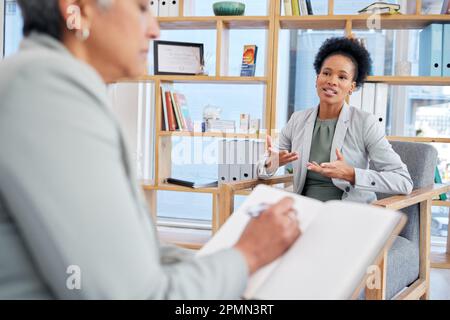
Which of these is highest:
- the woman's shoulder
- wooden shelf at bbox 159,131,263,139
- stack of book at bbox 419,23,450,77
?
stack of book at bbox 419,23,450,77

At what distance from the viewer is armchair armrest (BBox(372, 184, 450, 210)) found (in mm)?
1624

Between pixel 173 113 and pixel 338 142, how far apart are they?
1625mm

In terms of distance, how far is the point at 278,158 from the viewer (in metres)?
2.04

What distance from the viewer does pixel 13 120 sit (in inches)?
23.4

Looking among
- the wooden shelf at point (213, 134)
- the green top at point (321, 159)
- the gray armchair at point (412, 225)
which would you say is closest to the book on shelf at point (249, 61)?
the wooden shelf at point (213, 134)

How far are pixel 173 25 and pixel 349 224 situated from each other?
3116mm

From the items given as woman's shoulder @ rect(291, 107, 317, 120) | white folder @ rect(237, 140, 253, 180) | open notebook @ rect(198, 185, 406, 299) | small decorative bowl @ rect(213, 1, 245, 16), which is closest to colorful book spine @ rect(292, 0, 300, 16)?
small decorative bowl @ rect(213, 1, 245, 16)

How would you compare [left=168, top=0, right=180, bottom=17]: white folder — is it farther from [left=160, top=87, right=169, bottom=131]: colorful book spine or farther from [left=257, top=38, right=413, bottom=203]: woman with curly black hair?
[left=257, top=38, right=413, bottom=203]: woman with curly black hair

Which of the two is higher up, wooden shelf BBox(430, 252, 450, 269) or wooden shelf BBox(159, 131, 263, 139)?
wooden shelf BBox(159, 131, 263, 139)

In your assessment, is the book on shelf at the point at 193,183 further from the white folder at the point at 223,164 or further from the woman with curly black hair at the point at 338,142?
the woman with curly black hair at the point at 338,142

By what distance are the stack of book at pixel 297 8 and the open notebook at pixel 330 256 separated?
Result: 278 cm

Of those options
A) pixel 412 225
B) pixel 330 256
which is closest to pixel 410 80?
pixel 412 225

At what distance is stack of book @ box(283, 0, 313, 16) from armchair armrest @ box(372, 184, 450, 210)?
5.49 feet

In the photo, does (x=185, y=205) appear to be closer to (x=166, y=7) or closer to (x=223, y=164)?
(x=223, y=164)
